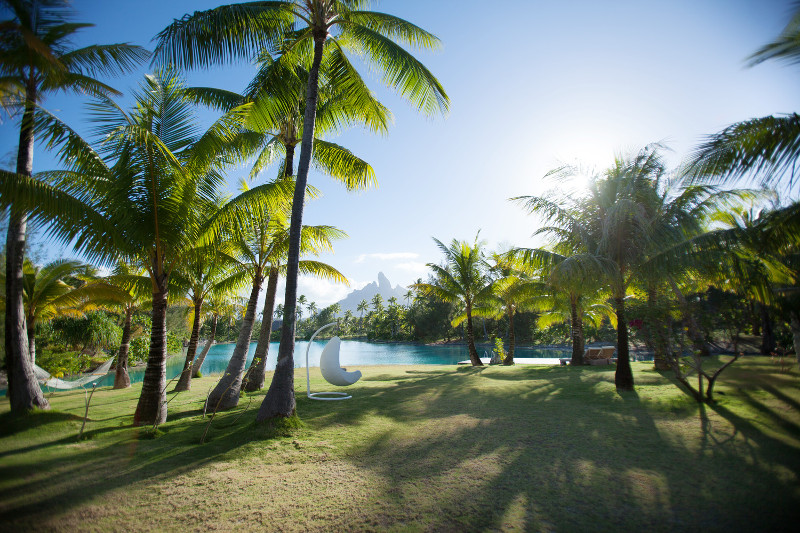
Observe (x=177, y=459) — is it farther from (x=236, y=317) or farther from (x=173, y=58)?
(x=236, y=317)

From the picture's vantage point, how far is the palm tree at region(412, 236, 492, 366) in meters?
16.7

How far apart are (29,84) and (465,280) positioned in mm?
14999

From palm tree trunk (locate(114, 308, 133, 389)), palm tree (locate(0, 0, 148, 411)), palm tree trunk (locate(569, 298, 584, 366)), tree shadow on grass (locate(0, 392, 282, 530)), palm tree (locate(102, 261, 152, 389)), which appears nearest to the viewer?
tree shadow on grass (locate(0, 392, 282, 530))

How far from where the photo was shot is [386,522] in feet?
9.56

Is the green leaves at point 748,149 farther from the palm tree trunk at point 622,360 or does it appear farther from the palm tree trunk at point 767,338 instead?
the palm tree trunk at point 767,338

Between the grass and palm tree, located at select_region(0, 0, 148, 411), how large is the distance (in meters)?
0.92

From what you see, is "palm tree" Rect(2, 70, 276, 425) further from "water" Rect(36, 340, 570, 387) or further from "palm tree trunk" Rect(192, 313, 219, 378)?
"water" Rect(36, 340, 570, 387)

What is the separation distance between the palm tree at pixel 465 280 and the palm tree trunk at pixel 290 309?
11.6 metres

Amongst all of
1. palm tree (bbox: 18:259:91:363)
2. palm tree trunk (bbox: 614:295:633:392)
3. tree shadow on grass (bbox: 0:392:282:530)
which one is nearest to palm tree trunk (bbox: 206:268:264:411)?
tree shadow on grass (bbox: 0:392:282:530)

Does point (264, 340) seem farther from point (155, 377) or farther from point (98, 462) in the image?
point (98, 462)

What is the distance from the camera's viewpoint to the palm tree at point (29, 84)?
4.76 meters

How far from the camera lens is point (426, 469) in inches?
154

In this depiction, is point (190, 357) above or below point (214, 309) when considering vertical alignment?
below

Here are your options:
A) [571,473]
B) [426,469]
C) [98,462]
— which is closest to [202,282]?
[98,462]
